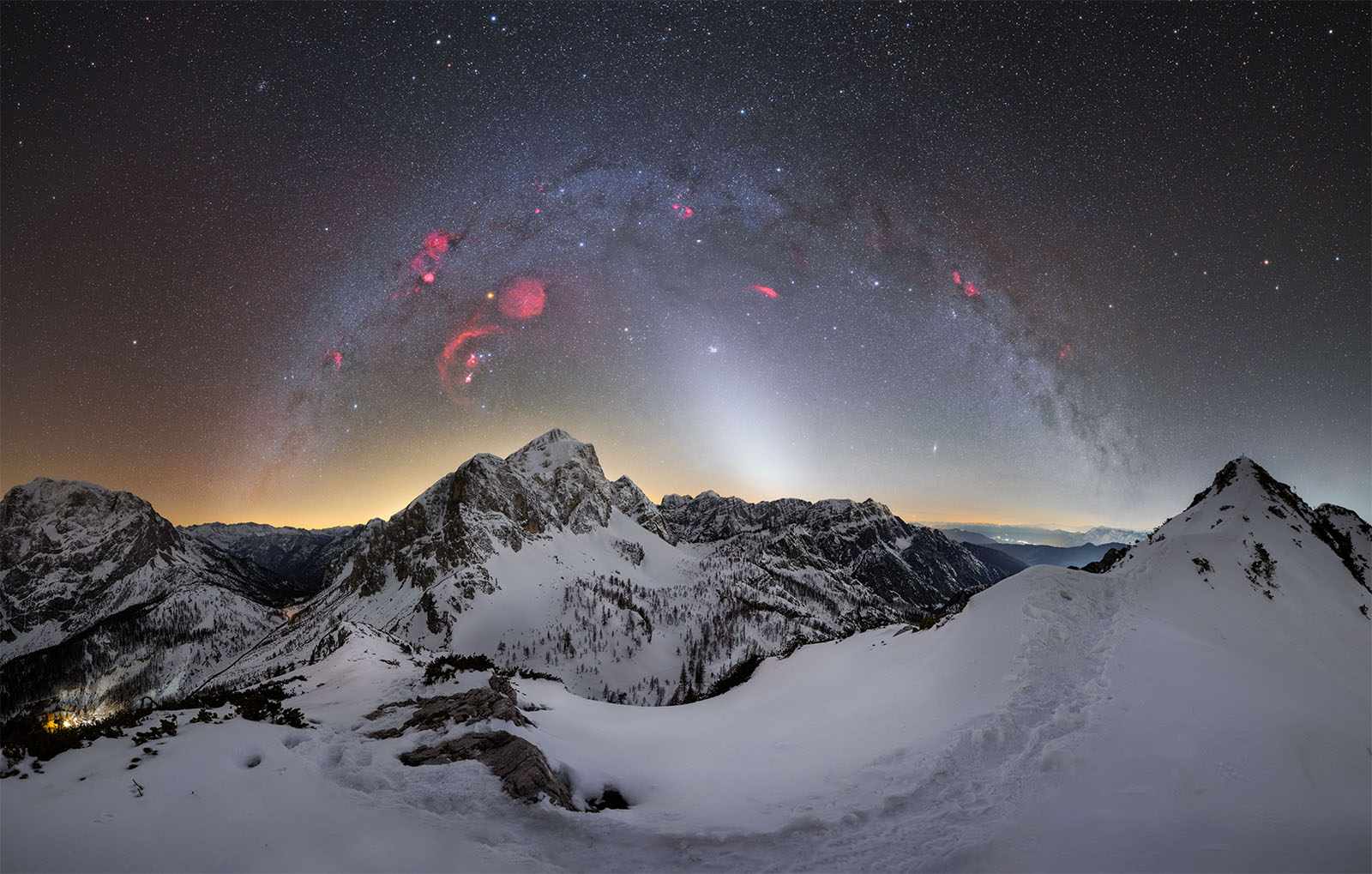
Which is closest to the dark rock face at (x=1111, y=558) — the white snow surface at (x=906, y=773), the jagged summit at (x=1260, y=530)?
the jagged summit at (x=1260, y=530)

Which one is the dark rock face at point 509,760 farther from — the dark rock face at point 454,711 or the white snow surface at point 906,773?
the dark rock face at point 454,711

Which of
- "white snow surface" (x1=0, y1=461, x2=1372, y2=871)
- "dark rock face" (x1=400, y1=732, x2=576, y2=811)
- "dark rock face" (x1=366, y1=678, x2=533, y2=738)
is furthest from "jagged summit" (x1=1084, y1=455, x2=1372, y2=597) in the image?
"dark rock face" (x1=366, y1=678, x2=533, y2=738)

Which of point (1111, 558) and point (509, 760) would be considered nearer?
point (509, 760)

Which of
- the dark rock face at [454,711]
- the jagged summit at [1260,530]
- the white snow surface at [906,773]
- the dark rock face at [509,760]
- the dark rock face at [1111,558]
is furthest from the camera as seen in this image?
the dark rock face at [1111,558]

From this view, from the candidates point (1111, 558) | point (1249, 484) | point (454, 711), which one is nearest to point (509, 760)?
point (454, 711)

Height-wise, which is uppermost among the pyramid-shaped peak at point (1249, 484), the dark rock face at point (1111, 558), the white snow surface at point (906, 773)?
the pyramid-shaped peak at point (1249, 484)

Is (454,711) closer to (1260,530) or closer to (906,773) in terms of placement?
(906,773)

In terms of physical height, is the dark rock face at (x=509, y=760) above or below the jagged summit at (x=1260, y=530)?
below

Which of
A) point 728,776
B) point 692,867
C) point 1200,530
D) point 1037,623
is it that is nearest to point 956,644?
point 1037,623
